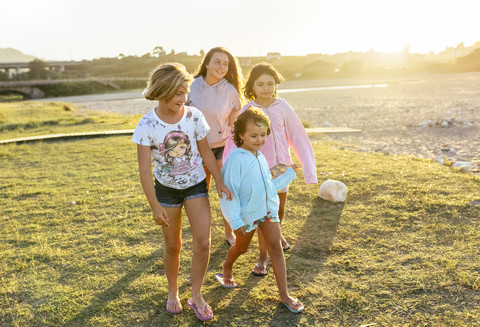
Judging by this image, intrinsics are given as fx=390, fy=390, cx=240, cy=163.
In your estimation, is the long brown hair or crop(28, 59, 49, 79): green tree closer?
the long brown hair

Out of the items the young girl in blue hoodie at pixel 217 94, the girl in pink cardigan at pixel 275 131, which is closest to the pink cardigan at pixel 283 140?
the girl in pink cardigan at pixel 275 131

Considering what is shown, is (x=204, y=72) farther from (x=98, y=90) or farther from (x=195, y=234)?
(x=98, y=90)

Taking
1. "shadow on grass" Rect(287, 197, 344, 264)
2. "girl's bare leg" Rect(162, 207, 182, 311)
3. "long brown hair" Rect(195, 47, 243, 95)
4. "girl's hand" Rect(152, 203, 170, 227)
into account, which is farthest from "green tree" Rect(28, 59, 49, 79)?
"girl's hand" Rect(152, 203, 170, 227)

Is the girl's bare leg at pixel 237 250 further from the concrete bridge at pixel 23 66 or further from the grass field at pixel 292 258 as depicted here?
the concrete bridge at pixel 23 66

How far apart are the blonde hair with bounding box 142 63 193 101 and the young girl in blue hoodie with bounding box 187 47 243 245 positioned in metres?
1.15

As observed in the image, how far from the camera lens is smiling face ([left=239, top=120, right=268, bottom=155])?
322 centimetres

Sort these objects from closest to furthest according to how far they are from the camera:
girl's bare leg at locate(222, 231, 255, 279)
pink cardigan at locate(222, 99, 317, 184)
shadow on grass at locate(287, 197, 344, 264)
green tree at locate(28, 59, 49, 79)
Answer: girl's bare leg at locate(222, 231, 255, 279) → pink cardigan at locate(222, 99, 317, 184) → shadow on grass at locate(287, 197, 344, 264) → green tree at locate(28, 59, 49, 79)

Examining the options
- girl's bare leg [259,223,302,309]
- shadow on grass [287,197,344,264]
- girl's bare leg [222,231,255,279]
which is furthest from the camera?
shadow on grass [287,197,344,264]

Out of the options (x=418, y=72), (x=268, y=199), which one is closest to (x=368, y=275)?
(x=268, y=199)

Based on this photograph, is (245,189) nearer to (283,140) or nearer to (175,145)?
Answer: (175,145)

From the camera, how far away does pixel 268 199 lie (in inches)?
128

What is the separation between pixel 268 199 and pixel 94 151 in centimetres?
925

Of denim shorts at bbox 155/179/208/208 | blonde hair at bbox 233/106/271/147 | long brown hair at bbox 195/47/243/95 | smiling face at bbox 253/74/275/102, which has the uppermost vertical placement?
long brown hair at bbox 195/47/243/95

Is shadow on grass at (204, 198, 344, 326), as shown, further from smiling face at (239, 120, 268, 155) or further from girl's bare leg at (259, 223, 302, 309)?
smiling face at (239, 120, 268, 155)
